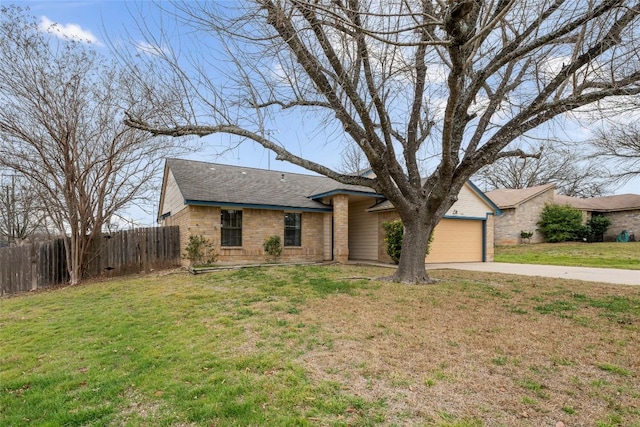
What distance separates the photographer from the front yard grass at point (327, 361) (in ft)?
8.95

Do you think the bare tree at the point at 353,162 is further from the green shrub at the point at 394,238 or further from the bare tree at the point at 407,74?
the bare tree at the point at 407,74

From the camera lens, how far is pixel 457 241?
15391mm

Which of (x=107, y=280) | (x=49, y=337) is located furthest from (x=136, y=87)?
(x=49, y=337)

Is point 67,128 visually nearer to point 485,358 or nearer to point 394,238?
point 394,238

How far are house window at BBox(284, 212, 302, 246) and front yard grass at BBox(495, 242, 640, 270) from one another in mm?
9618

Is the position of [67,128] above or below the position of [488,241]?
above

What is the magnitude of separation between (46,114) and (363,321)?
36.3 ft


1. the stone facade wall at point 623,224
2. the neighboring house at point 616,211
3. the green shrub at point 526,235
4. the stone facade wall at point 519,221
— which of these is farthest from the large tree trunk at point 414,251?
the stone facade wall at point 623,224

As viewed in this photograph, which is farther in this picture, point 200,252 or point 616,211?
point 616,211

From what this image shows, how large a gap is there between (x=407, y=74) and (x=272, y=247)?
8.97 m

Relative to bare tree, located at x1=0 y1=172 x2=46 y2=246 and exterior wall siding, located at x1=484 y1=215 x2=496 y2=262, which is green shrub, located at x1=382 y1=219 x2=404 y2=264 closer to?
exterior wall siding, located at x1=484 y1=215 x2=496 y2=262

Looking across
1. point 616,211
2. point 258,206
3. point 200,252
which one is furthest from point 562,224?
point 200,252

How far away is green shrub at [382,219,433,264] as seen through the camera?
43.1 ft

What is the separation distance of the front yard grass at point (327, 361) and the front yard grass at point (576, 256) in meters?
8.92
